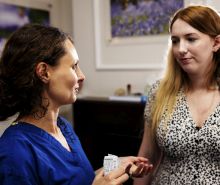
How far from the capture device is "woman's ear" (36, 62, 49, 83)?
37.5 inches

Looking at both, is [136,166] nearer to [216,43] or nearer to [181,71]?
[181,71]

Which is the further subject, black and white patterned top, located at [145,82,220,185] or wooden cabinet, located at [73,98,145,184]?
wooden cabinet, located at [73,98,145,184]

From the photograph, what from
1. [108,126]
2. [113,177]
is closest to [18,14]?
[108,126]

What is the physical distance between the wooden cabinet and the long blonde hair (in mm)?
1016

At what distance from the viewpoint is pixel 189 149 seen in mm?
1250

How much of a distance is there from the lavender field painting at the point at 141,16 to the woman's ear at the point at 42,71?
1.80m

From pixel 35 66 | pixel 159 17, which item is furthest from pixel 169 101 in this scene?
pixel 159 17

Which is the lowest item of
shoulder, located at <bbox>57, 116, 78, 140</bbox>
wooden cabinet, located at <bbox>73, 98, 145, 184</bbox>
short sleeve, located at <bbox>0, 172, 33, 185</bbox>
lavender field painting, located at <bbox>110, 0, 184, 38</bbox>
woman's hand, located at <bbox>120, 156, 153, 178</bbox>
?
wooden cabinet, located at <bbox>73, 98, 145, 184</bbox>

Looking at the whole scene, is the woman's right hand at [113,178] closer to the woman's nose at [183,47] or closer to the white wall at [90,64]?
the woman's nose at [183,47]

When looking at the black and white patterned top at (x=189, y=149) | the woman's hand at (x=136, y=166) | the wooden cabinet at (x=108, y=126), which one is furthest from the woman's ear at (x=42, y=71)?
the wooden cabinet at (x=108, y=126)

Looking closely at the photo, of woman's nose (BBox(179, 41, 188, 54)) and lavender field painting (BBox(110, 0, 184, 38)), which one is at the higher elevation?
lavender field painting (BBox(110, 0, 184, 38))

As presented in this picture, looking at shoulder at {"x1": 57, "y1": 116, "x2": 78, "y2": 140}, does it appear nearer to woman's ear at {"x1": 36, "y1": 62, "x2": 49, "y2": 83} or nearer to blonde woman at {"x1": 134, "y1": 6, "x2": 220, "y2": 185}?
woman's ear at {"x1": 36, "y1": 62, "x2": 49, "y2": 83}

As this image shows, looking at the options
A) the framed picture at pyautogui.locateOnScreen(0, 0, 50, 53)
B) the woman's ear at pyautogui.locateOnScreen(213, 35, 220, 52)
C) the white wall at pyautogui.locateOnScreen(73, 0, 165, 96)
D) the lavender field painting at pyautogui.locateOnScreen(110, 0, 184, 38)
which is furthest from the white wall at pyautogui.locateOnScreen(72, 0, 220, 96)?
the woman's ear at pyautogui.locateOnScreen(213, 35, 220, 52)

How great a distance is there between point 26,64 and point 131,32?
6.32 feet
